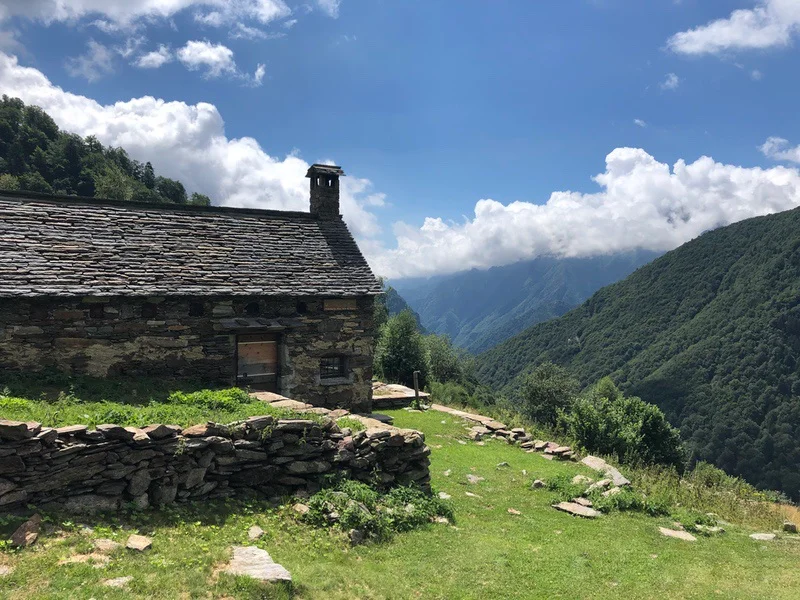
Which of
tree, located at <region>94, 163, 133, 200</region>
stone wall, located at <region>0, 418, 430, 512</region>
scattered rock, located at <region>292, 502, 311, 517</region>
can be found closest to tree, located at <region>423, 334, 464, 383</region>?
stone wall, located at <region>0, 418, 430, 512</region>

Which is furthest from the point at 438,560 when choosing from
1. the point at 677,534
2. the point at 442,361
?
the point at 442,361

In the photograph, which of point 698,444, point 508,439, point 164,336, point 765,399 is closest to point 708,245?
point 765,399

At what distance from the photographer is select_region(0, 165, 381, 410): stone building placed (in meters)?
11.8

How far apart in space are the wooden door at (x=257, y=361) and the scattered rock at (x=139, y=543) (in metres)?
8.71

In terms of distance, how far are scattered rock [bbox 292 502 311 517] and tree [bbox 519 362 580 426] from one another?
30792mm

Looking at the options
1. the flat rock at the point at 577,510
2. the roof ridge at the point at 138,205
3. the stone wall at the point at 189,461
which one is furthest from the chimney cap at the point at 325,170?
the flat rock at the point at 577,510

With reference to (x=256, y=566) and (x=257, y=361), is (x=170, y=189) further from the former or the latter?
(x=256, y=566)

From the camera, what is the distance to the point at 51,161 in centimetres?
6056

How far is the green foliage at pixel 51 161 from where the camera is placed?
185 ft

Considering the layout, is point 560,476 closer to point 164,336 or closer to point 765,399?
point 164,336

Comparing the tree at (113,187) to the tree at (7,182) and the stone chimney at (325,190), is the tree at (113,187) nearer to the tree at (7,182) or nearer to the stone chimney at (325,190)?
the tree at (7,182)

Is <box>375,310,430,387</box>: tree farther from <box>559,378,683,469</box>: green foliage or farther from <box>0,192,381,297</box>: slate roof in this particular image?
<box>0,192,381,297</box>: slate roof

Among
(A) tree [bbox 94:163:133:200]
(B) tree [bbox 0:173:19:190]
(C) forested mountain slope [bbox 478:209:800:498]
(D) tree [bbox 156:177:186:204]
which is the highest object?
(D) tree [bbox 156:177:186:204]

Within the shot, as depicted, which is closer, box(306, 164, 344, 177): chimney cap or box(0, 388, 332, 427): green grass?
box(0, 388, 332, 427): green grass
